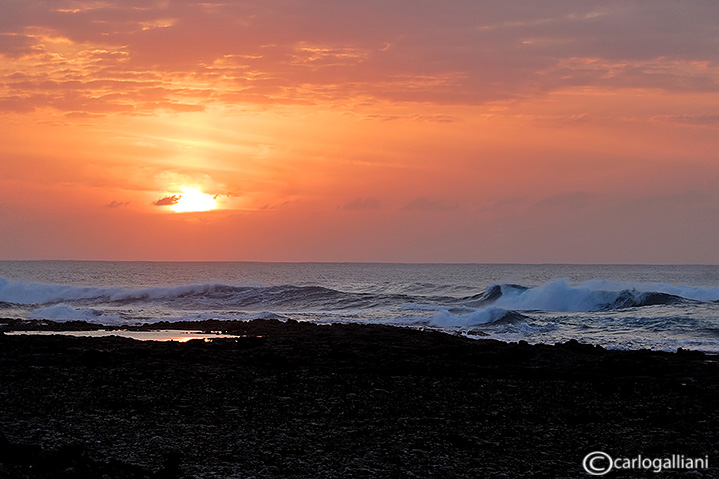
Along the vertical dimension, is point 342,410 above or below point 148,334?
below

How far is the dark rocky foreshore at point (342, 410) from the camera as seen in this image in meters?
→ 10.6

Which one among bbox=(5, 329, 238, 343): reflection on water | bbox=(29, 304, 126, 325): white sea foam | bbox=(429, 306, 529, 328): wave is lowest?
bbox=(429, 306, 529, 328): wave

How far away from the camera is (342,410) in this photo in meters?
14.3

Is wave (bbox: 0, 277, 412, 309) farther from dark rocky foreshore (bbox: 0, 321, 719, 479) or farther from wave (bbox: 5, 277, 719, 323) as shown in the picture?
dark rocky foreshore (bbox: 0, 321, 719, 479)

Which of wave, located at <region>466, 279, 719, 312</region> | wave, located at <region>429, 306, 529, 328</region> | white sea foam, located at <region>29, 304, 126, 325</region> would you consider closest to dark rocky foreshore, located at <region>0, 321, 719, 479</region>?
white sea foam, located at <region>29, 304, 126, 325</region>

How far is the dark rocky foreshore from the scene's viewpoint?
417 inches

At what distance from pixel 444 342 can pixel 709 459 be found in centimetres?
1482

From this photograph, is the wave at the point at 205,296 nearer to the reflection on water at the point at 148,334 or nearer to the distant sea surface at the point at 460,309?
the distant sea surface at the point at 460,309

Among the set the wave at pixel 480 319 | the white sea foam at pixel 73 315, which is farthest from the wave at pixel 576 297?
the white sea foam at pixel 73 315

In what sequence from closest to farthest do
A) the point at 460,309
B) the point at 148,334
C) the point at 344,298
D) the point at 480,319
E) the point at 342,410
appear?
1. the point at 342,410
2. the point at 148,334
3. the point at 480,319
4. the point at 460,309
5. the point at 344,298

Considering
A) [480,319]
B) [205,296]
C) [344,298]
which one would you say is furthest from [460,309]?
[205,296]

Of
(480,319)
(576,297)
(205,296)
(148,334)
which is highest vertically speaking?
(205,296)

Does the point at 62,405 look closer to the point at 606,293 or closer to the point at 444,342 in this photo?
the point at 444,342

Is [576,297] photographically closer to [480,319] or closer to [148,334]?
[480,319]
